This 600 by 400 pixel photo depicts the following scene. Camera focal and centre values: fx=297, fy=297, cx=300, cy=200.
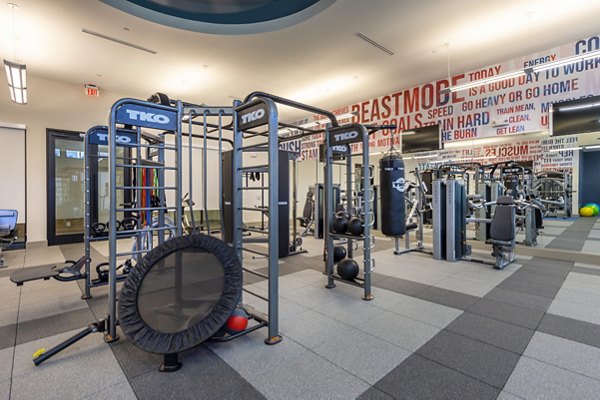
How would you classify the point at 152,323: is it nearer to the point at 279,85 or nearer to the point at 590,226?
the point at 279,85

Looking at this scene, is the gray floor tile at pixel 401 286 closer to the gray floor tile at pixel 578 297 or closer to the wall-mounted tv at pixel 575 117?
the gray floor tile at pixel 578 297

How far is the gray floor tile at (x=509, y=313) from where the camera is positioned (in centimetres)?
268

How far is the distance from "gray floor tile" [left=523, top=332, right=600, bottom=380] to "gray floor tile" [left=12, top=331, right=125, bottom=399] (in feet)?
9.38

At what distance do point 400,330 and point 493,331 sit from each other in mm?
771

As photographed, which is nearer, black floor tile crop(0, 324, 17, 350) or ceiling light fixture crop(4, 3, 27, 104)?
black floor tile crop(0, 324, 17, 350)

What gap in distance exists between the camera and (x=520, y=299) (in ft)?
10.6

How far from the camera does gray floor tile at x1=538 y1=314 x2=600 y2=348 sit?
235 cm

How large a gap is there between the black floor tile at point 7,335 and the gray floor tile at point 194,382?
4.35 ft

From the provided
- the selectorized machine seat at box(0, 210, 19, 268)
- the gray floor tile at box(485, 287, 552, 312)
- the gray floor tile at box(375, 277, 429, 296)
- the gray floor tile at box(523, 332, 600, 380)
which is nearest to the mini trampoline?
the gray floor tile at box(375, 277, 429, 296)

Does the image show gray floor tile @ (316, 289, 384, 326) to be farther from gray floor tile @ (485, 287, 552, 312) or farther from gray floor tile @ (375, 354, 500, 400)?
gray floor tile @ (485, 287, 552, 312)

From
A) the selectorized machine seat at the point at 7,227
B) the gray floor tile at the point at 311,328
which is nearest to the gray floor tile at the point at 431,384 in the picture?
the gray floor tile at the point at 311,328

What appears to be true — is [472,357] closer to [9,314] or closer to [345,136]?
[345,136]

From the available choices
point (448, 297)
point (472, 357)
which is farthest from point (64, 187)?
point (472, 357)

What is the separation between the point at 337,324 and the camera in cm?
262
